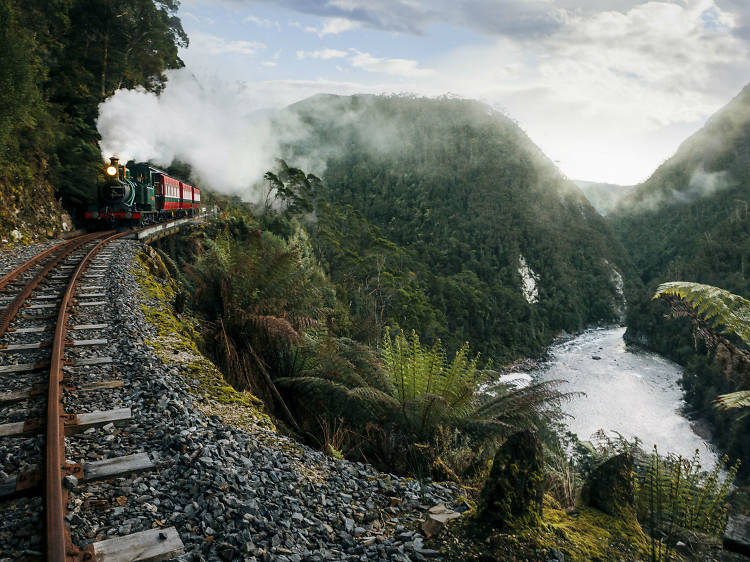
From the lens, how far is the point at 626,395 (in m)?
38.1

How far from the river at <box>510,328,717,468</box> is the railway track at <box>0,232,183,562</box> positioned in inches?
1099

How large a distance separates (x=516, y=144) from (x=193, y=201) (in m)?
107

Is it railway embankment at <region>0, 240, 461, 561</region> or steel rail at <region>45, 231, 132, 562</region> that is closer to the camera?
steel rail at <region>45, 231, 132, 562</region>

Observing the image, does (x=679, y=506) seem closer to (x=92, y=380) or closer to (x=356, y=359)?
(x=356, y=359)

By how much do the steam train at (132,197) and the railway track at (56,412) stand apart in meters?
7.02

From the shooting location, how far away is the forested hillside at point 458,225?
43219 millimetres

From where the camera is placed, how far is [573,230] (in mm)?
95938

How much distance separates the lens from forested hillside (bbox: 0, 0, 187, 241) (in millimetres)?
11422

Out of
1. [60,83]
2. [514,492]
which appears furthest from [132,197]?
[514,492]

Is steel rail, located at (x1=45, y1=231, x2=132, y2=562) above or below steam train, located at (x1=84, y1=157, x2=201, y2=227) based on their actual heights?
below

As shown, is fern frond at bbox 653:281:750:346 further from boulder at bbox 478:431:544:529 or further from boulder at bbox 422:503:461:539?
boulder at bbox 422:503:461:539

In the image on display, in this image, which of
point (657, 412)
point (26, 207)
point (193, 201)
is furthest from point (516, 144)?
point (26, 207)

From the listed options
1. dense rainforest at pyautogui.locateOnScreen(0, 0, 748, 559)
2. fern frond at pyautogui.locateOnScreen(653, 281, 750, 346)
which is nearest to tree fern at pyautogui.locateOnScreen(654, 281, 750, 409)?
fern frond at pyautogui.locateOnScreen(653, 281, 750, 346)

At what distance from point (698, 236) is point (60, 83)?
366ft
